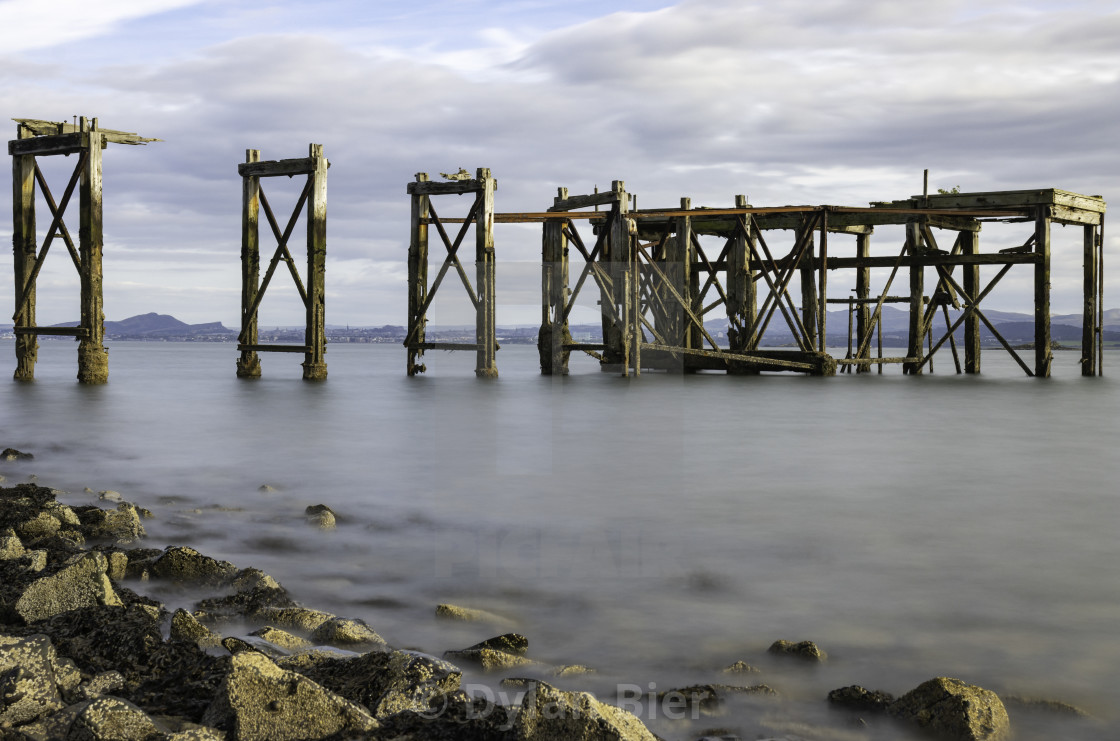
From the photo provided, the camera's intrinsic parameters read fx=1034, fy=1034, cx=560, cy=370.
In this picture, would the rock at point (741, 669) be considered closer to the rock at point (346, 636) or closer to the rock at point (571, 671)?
the rock at point (571, 671)

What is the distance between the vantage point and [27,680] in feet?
11.6

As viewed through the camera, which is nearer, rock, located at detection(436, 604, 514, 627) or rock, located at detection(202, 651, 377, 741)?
rock, located at detection(202, 651, 377, 741)

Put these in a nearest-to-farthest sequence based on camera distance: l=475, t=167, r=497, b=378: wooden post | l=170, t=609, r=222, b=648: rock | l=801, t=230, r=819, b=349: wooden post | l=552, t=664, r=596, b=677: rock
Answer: l=552, t=664, r=596, b=677: rock < l=170, t=609, r=222, b=648: rock < l=475, t=167, r=497, b=378: wooden post < l=801, t=230, r=819, b=349: wooden post

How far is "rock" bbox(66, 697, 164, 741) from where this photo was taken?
3.19 metres

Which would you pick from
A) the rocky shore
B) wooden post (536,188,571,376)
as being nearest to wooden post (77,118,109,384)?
wooden post (536,188,571,376)

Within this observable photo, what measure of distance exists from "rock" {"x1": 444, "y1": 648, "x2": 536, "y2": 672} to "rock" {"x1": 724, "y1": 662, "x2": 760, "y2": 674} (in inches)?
32.8

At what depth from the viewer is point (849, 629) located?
5.04 m

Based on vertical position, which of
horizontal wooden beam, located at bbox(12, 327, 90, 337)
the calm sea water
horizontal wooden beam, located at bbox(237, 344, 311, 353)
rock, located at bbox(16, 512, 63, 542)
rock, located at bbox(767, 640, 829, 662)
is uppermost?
horizontal wooden beam, located at bbox(12, 327, 90, 337)

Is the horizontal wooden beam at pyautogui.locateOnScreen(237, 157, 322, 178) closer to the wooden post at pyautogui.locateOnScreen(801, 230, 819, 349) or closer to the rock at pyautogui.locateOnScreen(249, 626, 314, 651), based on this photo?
the wooden post at pyautogui.locateOnScreen(801, 230, 819, 349)

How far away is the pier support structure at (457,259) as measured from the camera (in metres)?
23.0

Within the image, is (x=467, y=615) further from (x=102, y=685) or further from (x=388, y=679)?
(x=102, y=685)

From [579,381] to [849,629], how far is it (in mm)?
22141

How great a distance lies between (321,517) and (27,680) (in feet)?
13.7

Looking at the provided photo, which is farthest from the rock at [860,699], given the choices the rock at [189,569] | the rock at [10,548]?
the rock at [10,548]
